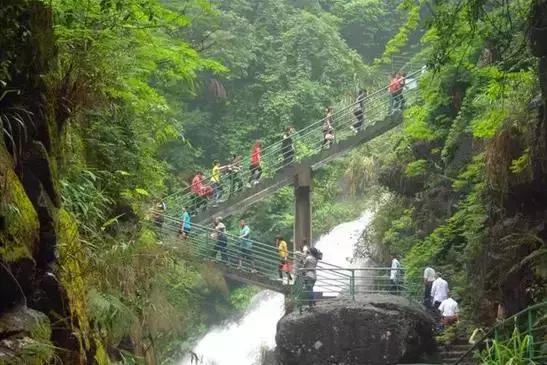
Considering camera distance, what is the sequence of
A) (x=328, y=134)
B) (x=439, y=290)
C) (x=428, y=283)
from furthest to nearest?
(x=328, y=134) → (x=428, y=283) → (x=439, y=290)

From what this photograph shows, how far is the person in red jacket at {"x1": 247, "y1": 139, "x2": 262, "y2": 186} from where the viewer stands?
66.3 ft

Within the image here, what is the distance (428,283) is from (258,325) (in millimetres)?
10931

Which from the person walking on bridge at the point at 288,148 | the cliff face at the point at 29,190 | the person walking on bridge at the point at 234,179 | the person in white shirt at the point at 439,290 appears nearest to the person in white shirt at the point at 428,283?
the person in white shirt at the point at 439,290

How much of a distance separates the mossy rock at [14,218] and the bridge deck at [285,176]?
14.8 metres

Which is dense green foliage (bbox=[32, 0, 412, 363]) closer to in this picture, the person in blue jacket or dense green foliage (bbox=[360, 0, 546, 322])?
the person in blue jacket

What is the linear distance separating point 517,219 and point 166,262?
5.63 meters

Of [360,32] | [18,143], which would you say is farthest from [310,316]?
[360,32]

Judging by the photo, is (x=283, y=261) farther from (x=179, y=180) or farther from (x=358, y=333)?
(x=179, y=180)

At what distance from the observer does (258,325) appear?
2567cm

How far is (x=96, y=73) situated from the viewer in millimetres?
7129

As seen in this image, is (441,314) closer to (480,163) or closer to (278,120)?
(480,163)

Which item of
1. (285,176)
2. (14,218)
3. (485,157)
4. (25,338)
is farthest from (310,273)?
(25,338)

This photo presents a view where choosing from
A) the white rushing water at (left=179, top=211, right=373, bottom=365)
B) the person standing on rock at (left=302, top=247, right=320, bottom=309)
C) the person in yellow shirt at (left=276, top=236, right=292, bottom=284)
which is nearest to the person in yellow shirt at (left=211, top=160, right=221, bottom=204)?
the person in yellow shirt at (left=276, top=236, right=292, bottom=284)

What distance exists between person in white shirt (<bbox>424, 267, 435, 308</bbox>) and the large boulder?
0.21 meters
